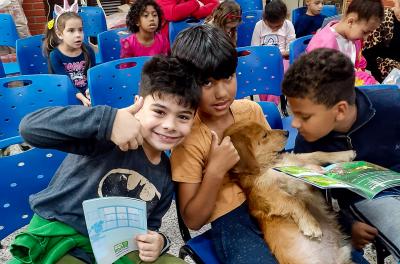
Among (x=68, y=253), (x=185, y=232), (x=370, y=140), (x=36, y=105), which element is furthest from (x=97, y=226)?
(x=36, y=105)

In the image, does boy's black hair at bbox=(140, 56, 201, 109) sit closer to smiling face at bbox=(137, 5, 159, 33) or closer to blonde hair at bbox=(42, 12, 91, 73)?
blonde hair at bbox=(42, 12, 91, 73)

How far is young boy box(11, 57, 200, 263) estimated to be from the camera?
1.19 m

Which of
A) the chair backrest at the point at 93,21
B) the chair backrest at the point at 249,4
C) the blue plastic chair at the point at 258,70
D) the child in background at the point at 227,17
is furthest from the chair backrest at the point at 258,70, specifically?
the chair backrest at the point at 249,4

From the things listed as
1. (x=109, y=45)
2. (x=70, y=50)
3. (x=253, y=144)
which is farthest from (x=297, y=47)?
(x=70, y=50)

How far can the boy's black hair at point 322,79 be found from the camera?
1481mm

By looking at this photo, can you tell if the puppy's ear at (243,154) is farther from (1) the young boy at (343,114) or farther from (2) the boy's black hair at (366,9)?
(2) the boy's black hair at (366,9)

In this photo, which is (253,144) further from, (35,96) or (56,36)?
(56,36)

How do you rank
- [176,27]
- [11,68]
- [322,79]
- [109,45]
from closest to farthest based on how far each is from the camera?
[322,79]
[109,45]
[176,27]
[11,68]

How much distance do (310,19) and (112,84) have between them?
130 inches

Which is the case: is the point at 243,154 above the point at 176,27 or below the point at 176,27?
below

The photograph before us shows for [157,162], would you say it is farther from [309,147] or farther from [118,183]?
[309,147]

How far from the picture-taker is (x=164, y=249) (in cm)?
133

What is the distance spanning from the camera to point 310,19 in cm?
467

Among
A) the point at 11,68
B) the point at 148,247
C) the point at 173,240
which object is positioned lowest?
the point at 173,240
